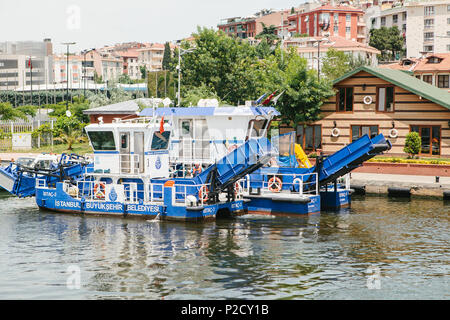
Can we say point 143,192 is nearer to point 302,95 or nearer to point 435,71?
point 302,95

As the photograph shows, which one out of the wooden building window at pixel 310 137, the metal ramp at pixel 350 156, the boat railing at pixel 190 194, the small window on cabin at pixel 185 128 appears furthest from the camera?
the wooden building window at pixel 310 137

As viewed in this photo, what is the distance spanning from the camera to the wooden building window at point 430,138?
4991 cm

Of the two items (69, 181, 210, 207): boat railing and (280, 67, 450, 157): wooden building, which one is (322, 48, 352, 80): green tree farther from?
(69, 181, 210, 207): boat railing

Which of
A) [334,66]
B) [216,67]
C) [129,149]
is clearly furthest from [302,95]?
[334,66]

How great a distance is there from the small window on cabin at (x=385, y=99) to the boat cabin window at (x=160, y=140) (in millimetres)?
23186

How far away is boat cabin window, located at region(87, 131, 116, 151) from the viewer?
3372 centimetres

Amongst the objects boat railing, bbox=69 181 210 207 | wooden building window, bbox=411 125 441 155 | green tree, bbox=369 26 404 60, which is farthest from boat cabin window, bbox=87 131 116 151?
green tree, bbox=369 26 404 60

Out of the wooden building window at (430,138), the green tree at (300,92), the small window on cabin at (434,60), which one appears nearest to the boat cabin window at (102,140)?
the green tree at (300,92)

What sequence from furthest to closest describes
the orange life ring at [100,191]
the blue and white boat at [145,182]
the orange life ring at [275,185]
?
1. the orange life ring at [275,185]
2. the orange life ring at [100,191]
3. the blue and white boat at [145,182]

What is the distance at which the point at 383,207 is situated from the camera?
37.0 m

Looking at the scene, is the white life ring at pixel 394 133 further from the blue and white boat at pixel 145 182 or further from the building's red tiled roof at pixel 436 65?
the building's red tiled roof at pixel 436 65

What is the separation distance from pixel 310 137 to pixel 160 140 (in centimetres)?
2338

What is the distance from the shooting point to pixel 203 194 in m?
31.8

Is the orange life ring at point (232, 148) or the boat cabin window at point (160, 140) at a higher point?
the boat cabin window at point (160, 140)
